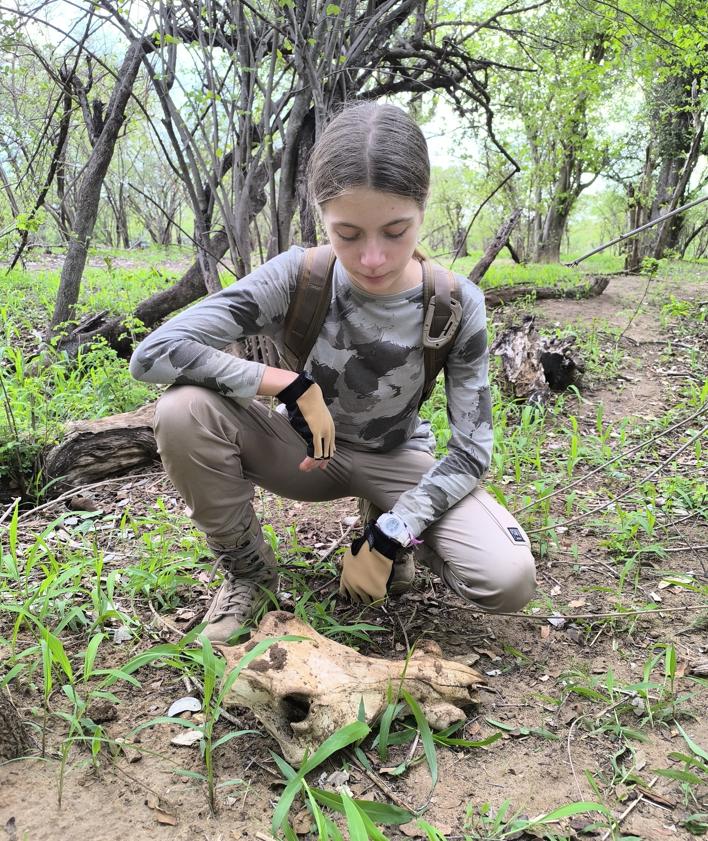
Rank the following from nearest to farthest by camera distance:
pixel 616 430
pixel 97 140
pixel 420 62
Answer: pixel 616 430
pixel 97 140
pixel 420 62

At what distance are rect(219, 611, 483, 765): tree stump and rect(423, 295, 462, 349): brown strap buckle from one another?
0.95 metres

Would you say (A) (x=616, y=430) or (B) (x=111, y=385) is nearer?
(A) (x=616, y=430)

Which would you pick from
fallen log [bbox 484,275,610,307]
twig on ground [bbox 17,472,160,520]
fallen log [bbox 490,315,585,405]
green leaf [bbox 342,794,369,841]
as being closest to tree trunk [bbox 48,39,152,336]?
twig on ground [bbox 17,472,160,520]

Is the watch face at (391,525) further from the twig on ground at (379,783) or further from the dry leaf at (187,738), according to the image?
the dry leaf at (187,738)

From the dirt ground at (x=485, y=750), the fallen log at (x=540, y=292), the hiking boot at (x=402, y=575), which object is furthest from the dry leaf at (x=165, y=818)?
the fallen log at (x=540, y=292)

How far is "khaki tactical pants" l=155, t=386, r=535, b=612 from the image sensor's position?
1.75m

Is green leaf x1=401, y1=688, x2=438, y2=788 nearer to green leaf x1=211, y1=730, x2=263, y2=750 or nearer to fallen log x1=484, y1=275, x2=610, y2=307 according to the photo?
green leaf x1=211, y1=730, x2=263, y2=750

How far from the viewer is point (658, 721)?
1534 millimetres

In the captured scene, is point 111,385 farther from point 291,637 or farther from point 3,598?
point 291,637

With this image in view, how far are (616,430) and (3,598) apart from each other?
10.9ft

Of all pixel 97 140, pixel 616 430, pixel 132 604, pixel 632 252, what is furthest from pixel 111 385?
pixel 632 252

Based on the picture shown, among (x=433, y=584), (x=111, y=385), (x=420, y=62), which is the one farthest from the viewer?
(x=420, y=62)

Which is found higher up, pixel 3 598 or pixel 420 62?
pixel 420 62

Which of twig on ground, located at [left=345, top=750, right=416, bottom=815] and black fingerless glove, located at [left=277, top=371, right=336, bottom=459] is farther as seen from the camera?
black fingerless glove, located at [left=277, top=371, right=336, bottom=459]
